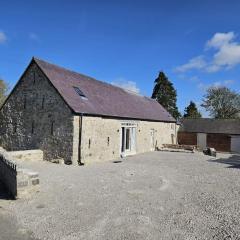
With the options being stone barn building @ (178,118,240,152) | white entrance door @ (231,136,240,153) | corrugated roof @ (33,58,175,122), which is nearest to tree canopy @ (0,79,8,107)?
corrugated roof @ (33,58,175,122)

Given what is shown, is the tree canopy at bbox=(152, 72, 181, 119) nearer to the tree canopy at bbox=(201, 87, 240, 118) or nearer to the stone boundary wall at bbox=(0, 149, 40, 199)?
the tree canopy at bbox=(201, 87, 240, 118)

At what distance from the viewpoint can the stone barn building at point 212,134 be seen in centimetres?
3788

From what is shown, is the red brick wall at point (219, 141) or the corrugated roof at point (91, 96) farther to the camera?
the red brick wall at point (219, 141)

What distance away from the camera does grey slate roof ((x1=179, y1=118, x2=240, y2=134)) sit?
127ft

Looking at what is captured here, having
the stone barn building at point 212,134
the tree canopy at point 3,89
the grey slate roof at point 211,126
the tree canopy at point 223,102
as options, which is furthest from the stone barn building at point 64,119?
the tree canopy at point 223,102

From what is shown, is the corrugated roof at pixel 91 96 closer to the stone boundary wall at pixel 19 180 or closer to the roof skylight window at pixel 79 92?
the roof skylight window at pixel 79 92

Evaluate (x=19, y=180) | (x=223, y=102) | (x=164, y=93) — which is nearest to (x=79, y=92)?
(x=19, y=180)

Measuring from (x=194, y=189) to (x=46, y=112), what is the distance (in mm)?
11186

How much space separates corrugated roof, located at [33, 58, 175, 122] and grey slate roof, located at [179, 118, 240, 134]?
13489 mm

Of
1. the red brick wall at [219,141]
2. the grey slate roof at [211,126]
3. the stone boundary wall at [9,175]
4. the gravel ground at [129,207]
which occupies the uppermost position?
the grey slate roof at [211,126]

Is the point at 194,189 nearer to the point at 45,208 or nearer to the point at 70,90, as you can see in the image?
the point at 45,208

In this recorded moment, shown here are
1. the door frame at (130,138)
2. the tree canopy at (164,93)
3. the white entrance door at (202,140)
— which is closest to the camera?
the door frame at (130,138)

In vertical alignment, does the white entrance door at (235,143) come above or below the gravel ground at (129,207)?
above

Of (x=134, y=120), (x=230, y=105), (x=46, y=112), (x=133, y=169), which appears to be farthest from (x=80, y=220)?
(x=230, y=105)
